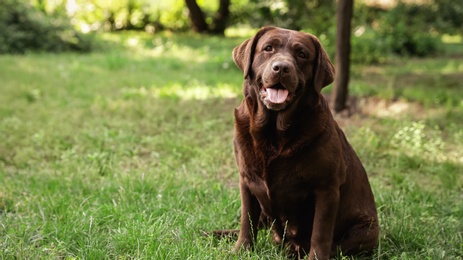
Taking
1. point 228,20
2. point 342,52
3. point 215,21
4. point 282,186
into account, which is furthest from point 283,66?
point 228,20

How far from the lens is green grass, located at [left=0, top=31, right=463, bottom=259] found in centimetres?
381

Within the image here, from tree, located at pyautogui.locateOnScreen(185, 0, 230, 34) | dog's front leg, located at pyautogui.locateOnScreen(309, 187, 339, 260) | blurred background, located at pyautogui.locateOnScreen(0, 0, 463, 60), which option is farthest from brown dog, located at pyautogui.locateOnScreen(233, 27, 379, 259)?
tree, located at pyautogui.locateOnScreen(185, 0, 230, 34)

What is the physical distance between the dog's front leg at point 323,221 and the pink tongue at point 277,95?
616 millimetres

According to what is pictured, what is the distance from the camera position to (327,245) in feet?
11.2

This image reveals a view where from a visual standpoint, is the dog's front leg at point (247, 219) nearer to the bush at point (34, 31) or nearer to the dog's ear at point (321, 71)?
the dog's ear at point (321, 71)

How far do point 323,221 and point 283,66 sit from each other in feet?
3.28

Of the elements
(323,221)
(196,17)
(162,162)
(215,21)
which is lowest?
(215,21)

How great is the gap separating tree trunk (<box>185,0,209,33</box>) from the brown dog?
1772cm

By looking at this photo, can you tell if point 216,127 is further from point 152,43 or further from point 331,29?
point 152,43

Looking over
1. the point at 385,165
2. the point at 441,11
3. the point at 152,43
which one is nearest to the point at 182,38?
the point at 152,43

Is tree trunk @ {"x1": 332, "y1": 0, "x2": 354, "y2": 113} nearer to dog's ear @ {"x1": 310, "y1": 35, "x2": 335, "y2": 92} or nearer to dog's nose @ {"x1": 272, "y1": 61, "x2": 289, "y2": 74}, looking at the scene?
dog's ear @ {"x1": 310, "y1": 35, "x2": 335, "y2": 92}

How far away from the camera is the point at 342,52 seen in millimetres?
7555

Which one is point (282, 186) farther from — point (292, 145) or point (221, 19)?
point (221, 19)

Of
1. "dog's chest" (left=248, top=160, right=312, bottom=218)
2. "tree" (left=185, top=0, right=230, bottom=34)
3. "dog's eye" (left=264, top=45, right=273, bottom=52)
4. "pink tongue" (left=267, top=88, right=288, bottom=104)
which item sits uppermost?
"dog's eye" (left=264, top=45, right=273, bottom=52)
